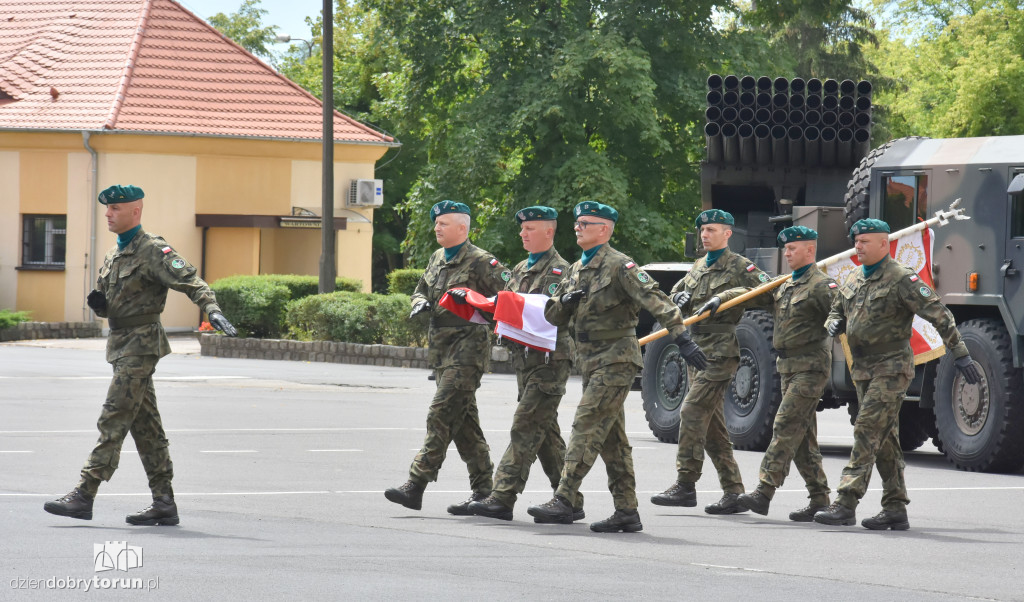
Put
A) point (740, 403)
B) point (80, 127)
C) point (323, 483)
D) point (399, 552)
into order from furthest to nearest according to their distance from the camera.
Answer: point (80, 127)
point (740, 403)
point (323, 483)
point (399, 552)

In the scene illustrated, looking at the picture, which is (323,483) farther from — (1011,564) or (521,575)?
(1011,564)

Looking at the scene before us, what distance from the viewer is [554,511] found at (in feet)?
30.1

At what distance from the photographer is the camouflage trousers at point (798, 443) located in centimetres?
994

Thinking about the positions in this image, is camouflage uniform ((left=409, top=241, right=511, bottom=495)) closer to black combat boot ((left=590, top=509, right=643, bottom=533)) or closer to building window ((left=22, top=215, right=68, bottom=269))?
black combat boot ((left=590, top=509, right=643, bottom=533))

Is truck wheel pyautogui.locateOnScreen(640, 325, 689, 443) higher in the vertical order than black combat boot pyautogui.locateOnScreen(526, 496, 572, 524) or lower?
higher

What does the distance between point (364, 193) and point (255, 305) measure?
7.94 meters

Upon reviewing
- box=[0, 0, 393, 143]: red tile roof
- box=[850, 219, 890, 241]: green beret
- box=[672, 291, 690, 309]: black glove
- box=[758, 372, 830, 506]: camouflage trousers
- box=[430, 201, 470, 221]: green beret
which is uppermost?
box=[0, 0, 393, 143]: red tile roof

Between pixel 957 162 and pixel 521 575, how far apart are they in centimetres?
738

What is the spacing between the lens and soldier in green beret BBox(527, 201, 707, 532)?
29.9 feet

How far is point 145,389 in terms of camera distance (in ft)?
29.6

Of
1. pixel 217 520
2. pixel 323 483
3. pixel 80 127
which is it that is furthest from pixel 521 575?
pixel 80 127

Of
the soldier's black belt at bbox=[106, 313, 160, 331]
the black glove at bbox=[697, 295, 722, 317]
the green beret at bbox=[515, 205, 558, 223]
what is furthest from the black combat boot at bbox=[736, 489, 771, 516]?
the soldier's black belt at bbox=[106, 313, 160, 331]

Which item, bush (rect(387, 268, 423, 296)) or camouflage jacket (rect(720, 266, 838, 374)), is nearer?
camouflage jacket (rect(720, 266, 838, 374))

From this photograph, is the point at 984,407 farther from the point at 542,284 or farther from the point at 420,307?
the point at 420,307
